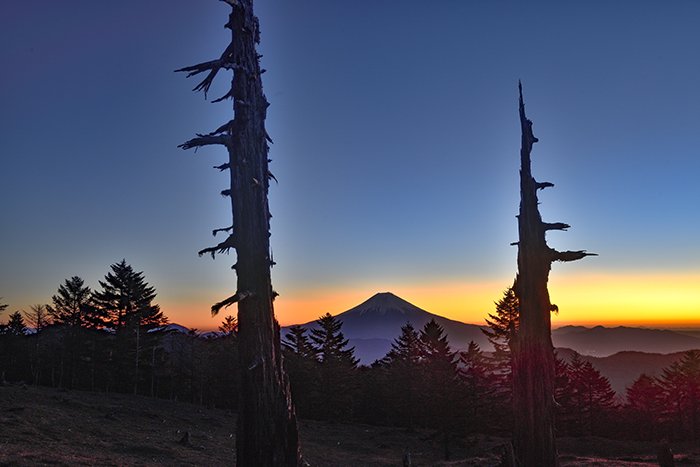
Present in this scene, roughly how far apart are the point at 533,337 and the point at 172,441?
31754mm

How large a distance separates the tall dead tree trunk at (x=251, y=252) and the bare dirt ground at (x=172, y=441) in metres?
16.1

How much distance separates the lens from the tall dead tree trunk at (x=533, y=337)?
34.6 feet

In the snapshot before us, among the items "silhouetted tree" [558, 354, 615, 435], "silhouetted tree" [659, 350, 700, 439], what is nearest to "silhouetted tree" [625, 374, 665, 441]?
"silhouetted tree" [659, 350, 700, 439]

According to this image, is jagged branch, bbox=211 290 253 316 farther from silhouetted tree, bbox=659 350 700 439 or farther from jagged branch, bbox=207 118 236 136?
silhouetted tree, bbox=659 350 700 439

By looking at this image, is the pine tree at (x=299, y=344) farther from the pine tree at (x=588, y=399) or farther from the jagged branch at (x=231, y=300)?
the jagged branch at (x=231, y=300)

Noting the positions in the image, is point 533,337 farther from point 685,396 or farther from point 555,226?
point 685,396

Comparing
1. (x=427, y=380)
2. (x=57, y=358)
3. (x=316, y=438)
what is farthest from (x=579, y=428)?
(x=57, y=358)

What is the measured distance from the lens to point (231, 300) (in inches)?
341

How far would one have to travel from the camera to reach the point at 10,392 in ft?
135

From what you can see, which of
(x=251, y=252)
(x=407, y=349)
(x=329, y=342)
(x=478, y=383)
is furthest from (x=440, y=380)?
(x=251, y=252)

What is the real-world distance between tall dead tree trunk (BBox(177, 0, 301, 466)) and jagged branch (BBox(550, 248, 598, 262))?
5.98 m

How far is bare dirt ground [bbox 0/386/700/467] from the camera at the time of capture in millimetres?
26672

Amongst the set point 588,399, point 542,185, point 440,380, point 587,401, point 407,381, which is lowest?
point 587,401

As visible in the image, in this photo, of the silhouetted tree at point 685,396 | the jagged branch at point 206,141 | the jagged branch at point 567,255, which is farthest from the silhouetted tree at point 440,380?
the jagged branch at point 206,141
